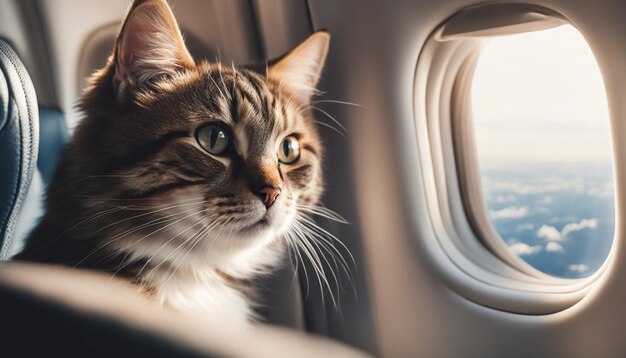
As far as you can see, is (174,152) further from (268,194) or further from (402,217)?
(402,217)

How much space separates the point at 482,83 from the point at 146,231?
0.65 meters

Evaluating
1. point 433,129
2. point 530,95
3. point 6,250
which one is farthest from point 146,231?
point 530,95

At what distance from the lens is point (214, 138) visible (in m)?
0.87

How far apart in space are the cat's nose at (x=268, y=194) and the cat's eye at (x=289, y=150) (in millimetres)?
108

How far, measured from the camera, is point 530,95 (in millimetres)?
993

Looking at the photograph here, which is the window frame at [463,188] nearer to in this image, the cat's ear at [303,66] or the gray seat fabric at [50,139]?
the cat's ear at [303,66]

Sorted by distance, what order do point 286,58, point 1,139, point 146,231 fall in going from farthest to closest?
point 286,58 → point 146,231 → point 1,139

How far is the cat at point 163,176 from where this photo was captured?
812 millimetres

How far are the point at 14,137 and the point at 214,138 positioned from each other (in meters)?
0.27

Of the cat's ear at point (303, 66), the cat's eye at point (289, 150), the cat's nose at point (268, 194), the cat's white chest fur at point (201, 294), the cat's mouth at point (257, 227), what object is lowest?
the cat's white chest fur at point (201, 294)

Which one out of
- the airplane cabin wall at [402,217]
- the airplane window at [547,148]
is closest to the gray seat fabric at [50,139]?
the airplane cabin wall at [402,217]

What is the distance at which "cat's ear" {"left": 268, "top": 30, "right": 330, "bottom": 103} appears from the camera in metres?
1.00

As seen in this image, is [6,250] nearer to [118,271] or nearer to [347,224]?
[118,271]

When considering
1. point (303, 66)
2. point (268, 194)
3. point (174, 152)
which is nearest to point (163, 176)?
point (174, 152)
